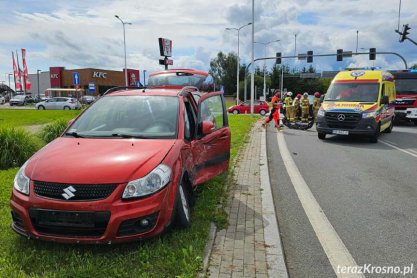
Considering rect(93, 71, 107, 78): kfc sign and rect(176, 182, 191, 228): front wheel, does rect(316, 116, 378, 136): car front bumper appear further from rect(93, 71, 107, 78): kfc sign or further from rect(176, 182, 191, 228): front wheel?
rect(93, 71, 107, 78): kfc sign

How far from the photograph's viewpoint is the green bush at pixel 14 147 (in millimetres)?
7961

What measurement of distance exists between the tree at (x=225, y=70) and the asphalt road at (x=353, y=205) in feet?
268

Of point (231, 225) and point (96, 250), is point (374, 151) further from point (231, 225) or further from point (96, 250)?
point (96, 250)

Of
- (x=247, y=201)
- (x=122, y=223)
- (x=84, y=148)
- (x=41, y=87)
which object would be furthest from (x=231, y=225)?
(x=41, y=87)

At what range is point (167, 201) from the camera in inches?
149

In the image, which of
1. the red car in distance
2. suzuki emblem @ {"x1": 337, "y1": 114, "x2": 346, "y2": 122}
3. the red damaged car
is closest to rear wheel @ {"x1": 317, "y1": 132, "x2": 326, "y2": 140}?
suzuki emblem @ {"x1": 337, "y1": 114, "x2": 346, "y2": 122}

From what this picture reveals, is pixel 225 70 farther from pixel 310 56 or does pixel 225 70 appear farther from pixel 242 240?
pixel 242 240

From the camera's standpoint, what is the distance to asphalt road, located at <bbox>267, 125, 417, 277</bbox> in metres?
3.99

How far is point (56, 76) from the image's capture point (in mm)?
77312

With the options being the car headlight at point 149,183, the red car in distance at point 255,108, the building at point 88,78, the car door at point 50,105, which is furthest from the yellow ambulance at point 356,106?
the building at point 88,78

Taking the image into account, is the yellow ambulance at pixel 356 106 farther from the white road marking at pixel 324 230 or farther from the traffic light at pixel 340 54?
the traffic light at pixel 340 54

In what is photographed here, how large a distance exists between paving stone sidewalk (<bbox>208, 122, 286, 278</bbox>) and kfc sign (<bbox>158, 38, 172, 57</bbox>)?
19.6m

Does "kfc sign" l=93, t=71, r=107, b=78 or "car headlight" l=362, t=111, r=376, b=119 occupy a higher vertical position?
"kfc sign" l=93, t=71, r=107, b=78

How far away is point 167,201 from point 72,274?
107 cm
